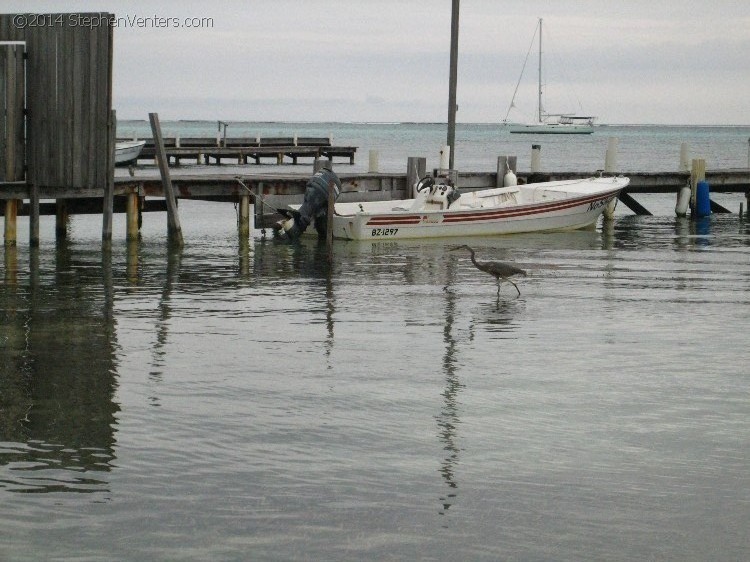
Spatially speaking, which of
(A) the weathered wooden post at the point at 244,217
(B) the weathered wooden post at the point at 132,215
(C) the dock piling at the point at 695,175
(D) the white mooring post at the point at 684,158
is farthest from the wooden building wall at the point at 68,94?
(D) the white mooring post at the point at 684,158

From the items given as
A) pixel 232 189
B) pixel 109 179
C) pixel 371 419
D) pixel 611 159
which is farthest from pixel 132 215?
pixel 371 419

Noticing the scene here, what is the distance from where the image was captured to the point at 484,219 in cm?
2442

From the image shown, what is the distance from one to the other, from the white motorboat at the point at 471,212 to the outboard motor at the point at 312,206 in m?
0.48

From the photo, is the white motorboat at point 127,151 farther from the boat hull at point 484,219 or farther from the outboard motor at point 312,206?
the boat hull at point 484,219

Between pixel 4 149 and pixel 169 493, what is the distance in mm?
14836

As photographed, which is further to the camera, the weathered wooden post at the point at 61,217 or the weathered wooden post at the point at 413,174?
the weathered wooden post at the point at 413,174

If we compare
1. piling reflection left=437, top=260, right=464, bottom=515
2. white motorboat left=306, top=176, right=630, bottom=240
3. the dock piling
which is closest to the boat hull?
white motorboat left=306, top=176, right=630, bottom=240

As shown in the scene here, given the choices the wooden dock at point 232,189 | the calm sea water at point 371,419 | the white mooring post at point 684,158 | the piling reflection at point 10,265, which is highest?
the white mooring post at point 684,158

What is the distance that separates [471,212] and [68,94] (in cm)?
892

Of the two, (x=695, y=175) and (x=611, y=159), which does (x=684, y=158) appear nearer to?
(x=695, y=175)

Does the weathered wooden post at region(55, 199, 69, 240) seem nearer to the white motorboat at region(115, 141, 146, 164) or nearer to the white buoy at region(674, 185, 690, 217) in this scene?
the white buoy at region(674, 185, 690, 217)

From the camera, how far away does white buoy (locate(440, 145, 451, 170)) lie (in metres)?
25.6

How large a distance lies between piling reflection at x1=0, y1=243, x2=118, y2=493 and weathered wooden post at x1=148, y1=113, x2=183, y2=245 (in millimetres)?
5538

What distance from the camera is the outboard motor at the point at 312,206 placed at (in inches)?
916
